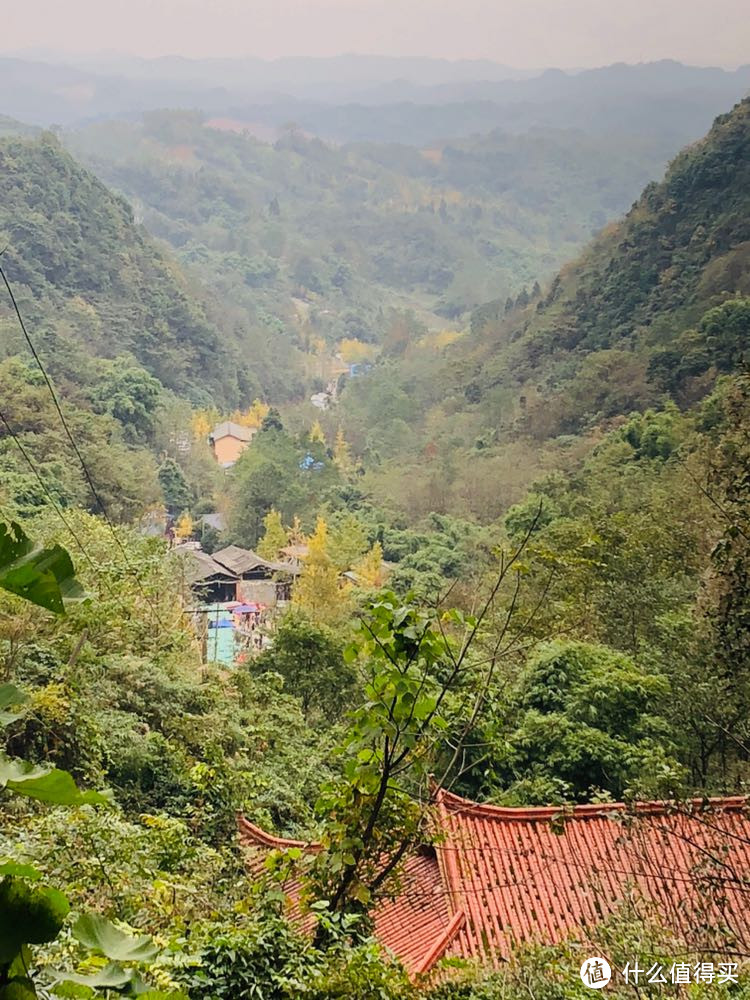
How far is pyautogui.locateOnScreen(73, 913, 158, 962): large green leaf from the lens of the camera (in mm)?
773

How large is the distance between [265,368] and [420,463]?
2104cm

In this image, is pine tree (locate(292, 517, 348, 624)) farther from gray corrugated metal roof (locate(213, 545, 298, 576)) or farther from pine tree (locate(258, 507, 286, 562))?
pine tree (locate(258, 507, 286, 562))

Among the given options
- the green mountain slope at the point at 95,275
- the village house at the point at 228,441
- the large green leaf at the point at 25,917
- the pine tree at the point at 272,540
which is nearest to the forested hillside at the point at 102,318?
the green mountain slope at the point at 95,275

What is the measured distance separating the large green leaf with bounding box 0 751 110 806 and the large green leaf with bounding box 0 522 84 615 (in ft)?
0.43

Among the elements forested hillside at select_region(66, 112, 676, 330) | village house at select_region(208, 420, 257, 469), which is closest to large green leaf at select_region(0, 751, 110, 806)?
village house at select_region(208, 420, 257, 469)

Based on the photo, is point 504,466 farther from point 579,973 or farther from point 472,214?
point 472,214

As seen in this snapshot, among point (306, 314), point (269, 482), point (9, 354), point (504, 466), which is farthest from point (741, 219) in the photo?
point (306, 314)

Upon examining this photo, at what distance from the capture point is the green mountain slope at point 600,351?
19.9 metres

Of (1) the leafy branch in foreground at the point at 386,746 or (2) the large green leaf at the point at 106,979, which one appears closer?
(2) the large green leaf at the point at 106,979

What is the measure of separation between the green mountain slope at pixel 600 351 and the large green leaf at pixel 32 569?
56.2 feet

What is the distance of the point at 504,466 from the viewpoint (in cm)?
2173

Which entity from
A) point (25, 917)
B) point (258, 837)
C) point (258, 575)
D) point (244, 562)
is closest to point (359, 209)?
point (244, 562)

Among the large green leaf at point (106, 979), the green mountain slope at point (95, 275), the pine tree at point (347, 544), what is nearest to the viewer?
the large green leaf at point (106, 979)

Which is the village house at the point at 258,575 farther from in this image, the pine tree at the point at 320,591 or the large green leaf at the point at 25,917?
the large green leaf at the point at 25,917
